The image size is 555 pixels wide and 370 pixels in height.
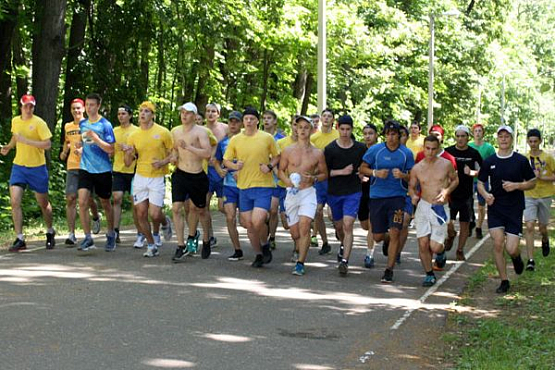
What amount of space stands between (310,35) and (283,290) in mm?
20939

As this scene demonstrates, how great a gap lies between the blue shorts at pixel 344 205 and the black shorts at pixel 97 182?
3166 mm

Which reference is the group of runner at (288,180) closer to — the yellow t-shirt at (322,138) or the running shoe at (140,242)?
the running shoe at (140,242)

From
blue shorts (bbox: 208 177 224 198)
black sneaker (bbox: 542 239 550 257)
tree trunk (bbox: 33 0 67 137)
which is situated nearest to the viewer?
blue shorts (bbox: 208 177 224 198)

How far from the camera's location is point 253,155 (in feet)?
40.2

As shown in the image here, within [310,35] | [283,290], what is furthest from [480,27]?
[283,290]

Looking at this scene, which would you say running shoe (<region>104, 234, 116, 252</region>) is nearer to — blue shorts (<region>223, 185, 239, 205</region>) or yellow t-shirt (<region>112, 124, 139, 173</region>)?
yellow t-shirt (<region>112, 124, 139, 173</region>)

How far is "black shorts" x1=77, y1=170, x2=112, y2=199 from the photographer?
1312 centimetres

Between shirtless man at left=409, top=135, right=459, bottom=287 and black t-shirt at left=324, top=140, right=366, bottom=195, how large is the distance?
39.0 inches

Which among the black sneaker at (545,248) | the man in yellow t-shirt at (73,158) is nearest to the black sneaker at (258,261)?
the man in yellow t-shirt at (73,158)

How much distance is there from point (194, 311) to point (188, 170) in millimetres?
3821

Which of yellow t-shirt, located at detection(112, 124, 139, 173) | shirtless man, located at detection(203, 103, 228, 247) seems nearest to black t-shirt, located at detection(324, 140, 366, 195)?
shirtless man, located at detection(203, 103, 228, 247)

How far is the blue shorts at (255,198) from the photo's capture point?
479 inches

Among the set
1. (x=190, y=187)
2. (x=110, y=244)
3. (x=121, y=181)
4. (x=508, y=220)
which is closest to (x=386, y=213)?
(x=508, y=220)

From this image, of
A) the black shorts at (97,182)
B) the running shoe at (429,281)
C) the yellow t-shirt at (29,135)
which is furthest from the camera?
the black shorts at (97,182)
